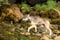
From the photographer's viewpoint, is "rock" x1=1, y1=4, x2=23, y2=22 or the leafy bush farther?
the leafy bush

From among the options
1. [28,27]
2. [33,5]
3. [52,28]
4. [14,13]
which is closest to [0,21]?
[14,13]

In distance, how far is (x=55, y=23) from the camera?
10031 mm

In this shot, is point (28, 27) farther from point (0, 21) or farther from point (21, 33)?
point (0, 21)

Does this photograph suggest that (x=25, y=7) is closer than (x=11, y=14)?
No

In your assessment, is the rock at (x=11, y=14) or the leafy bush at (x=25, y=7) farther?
the leafy bush at (x=25, y=7)

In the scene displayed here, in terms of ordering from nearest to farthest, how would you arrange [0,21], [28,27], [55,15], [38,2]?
[28,27], [0,21], [55,15], [38,2]

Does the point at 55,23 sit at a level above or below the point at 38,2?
below

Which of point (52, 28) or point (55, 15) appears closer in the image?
point (52, 28)

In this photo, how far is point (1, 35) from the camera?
822cm

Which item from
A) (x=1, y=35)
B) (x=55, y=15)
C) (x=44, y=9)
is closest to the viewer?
(x=1, y=35)

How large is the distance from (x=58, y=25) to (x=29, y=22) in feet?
3.89

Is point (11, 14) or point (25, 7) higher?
point (25, 7)

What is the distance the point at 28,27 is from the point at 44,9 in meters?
2.32

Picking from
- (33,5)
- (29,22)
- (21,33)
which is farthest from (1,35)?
(33,5)
